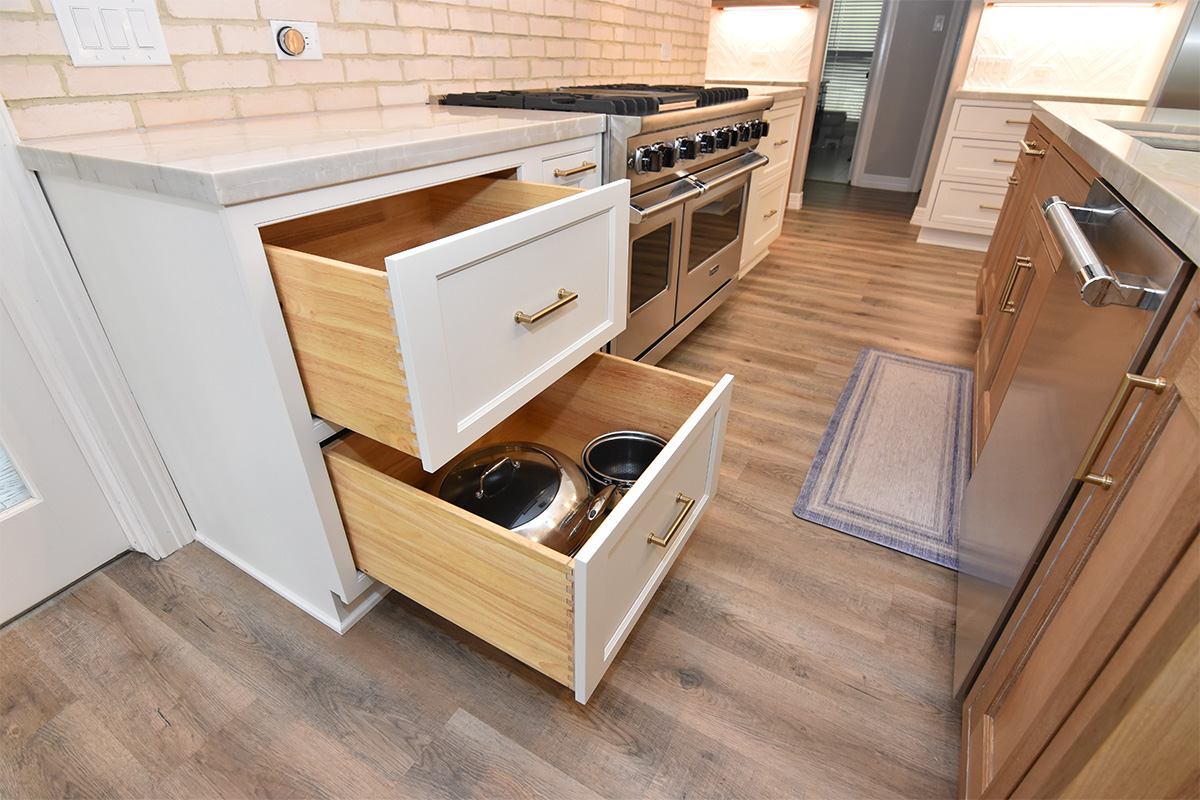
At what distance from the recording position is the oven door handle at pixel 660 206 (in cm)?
147

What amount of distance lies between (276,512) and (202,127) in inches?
28.5

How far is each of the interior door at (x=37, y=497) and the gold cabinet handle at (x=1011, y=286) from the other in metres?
2.08

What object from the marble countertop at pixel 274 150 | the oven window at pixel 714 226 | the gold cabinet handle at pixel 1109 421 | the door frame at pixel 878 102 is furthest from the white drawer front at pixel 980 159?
the gold cabinet handle at pixel 1109 421

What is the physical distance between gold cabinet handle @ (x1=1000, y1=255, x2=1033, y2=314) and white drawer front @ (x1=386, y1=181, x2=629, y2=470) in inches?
41.3

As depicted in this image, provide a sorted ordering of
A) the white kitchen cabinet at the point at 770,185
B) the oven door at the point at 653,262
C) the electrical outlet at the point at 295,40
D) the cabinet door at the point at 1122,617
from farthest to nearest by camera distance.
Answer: the white kitchen cabinet at the point at 770,185 < the oven door at the point at 653,262 < the electrical outlet at the point at 295,40 < the cabinet door at the point at 1122,617

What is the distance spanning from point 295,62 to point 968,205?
11.1 feet

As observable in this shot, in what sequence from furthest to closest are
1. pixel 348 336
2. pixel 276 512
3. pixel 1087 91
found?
pixel 1087 91 < pixel 276 512 < pixel 348 336

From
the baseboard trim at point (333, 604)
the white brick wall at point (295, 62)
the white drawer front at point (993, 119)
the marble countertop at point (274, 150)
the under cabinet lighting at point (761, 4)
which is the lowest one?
the baseboard trim at point (333, 604)

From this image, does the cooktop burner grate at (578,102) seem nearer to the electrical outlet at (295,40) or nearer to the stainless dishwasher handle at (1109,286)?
the electrical outlet at (295,40)

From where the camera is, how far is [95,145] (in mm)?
875

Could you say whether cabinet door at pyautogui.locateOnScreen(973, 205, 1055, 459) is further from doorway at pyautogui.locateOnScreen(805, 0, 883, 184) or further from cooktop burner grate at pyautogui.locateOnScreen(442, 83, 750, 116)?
doorway at pyautogui.locateOnScreen(805, 0, 883, 184)

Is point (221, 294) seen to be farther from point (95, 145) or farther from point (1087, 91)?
point (1087, 91)

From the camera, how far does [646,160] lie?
1429mm

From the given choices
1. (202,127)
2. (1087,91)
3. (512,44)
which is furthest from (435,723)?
(1087,91)
